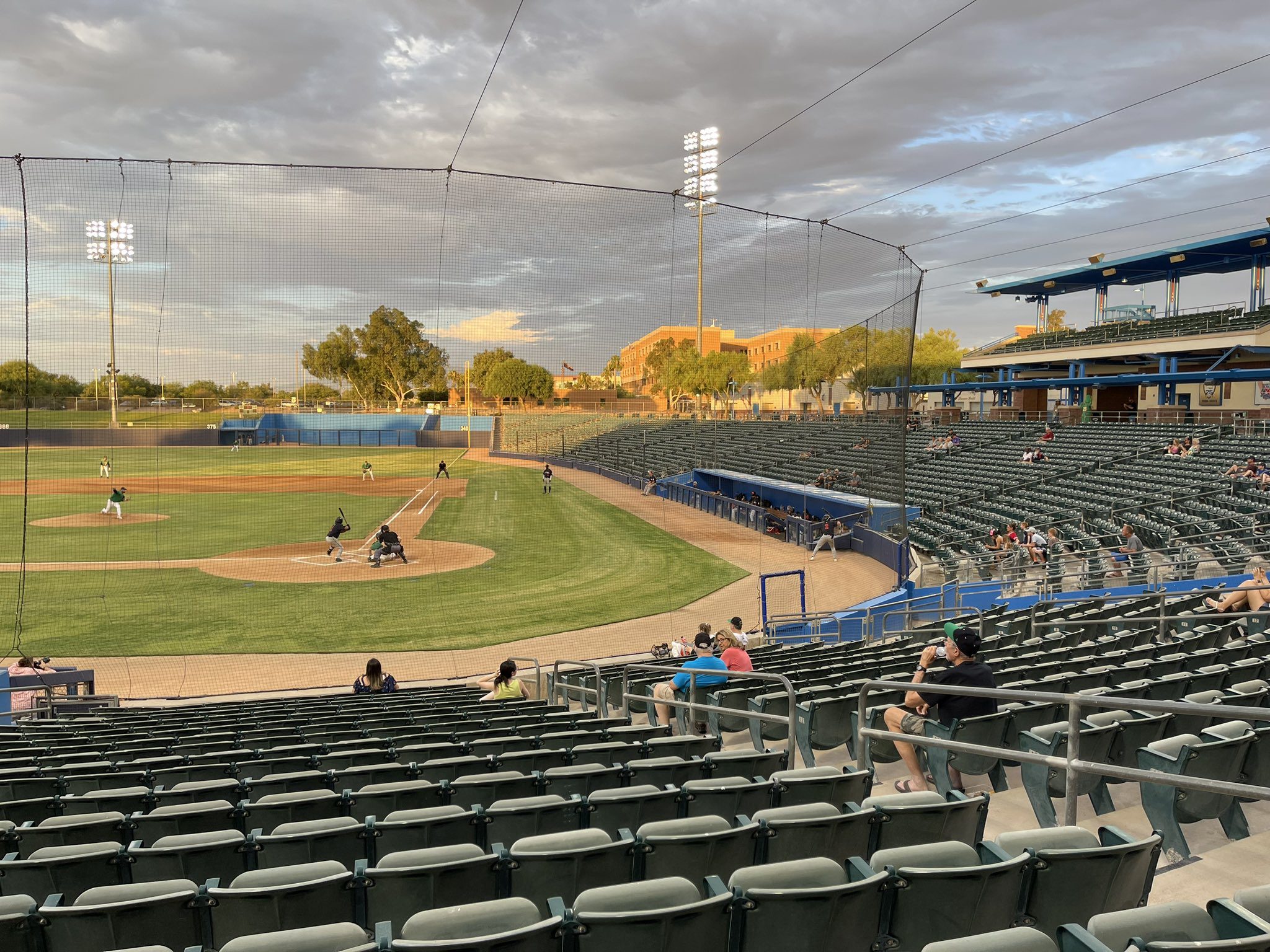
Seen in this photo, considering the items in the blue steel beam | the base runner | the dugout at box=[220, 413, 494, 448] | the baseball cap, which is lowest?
the base runner

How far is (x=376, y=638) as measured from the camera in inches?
695

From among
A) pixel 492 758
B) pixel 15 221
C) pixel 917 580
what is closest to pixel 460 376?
pixel 15 221

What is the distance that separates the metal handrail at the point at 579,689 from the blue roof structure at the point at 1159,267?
137ft

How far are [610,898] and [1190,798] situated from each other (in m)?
3.48

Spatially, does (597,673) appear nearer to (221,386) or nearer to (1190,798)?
(1190,798)

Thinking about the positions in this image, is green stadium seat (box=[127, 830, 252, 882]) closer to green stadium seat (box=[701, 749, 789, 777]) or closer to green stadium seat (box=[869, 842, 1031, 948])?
green stadium seat (box=[701, 749, 789, 777])

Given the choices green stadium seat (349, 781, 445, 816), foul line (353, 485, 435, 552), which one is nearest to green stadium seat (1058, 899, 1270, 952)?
green stadium seat (349, 781, 445, 816)

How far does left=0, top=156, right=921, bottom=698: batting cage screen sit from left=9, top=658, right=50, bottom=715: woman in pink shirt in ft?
Answer: 4.84

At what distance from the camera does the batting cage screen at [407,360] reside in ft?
55.2

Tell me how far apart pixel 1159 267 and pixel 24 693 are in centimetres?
5308

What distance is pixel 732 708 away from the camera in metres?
8.16

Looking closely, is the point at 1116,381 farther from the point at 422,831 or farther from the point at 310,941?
→ the point at 310,941

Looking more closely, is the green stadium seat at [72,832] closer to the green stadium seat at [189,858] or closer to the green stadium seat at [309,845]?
the green stadium seat at [189,858]

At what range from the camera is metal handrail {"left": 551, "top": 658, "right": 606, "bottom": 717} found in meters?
9.47
